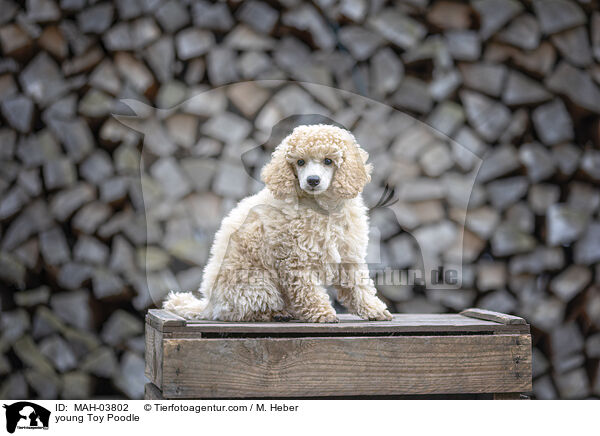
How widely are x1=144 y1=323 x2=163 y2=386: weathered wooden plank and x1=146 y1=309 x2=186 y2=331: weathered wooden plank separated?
0.01 metres

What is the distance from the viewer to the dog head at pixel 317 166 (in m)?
1.14

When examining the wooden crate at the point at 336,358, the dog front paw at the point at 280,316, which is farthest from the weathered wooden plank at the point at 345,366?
the dog front paw at the point at 280,316

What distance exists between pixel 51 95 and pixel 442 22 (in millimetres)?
975

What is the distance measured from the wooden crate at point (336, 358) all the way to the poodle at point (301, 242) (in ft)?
0.20

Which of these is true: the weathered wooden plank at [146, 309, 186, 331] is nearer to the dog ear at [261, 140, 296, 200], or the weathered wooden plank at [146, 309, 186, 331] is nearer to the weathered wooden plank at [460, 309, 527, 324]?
the dog ear at [261, 140, 296, 200]

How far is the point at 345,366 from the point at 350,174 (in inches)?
13.4

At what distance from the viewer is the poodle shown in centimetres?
116

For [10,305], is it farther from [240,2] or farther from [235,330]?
[240,2]

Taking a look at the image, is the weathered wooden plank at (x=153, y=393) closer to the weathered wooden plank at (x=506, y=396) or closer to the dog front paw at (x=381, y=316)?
the dog front paw at (x=381, y=316)

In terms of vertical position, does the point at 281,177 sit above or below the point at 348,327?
above

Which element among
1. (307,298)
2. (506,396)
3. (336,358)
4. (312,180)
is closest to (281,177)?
(312,180)

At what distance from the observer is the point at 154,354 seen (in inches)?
46.3
